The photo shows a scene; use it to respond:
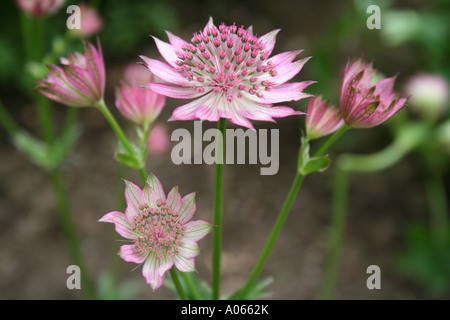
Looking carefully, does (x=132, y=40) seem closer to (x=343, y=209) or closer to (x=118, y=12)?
(x=118, y=12)

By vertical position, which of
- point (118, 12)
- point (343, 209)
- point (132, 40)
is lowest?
point (343, 209)

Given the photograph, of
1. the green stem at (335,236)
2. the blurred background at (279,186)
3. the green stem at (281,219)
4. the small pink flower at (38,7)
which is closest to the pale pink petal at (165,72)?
the green stem at (281,219)

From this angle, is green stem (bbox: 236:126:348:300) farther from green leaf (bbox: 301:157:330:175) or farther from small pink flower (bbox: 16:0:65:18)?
small pink flower (bbox: 16:0:65:18)

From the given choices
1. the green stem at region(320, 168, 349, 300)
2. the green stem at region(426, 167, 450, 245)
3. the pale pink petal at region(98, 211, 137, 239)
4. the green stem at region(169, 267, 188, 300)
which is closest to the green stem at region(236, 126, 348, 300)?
the green stem at region(169, 267, 188, 300)

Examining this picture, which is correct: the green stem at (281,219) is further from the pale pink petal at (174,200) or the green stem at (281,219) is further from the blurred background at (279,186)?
the blurred background at (279,186)

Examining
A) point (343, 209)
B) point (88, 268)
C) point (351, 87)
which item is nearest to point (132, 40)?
point (88, 268)

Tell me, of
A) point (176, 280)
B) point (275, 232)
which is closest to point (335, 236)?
point (275, 232)
